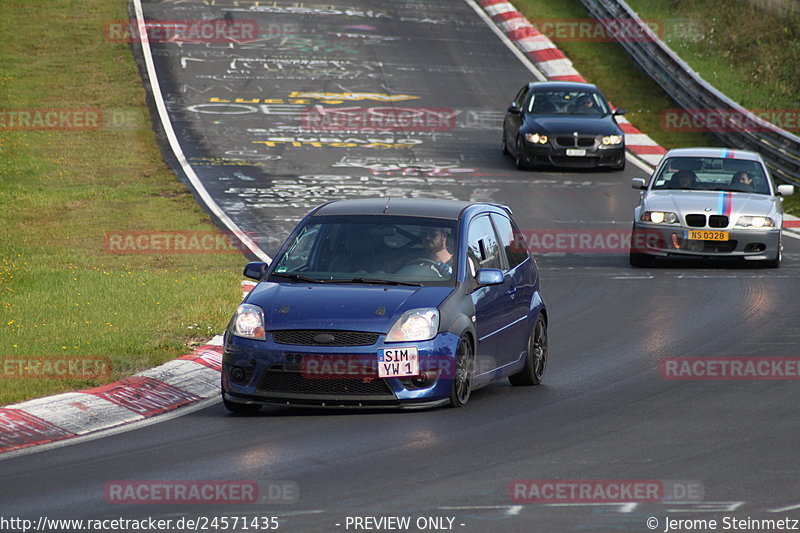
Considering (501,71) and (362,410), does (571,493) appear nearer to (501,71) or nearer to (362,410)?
(362,410)

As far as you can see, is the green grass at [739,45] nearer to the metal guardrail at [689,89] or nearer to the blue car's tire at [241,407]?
the metal guardrail at [689,89]

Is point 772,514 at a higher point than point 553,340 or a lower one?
higher

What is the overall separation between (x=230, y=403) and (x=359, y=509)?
3.15 m

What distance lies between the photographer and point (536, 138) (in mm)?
29188

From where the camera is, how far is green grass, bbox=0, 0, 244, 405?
42.8ft

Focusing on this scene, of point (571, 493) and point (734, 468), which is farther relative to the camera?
point (734, 468)

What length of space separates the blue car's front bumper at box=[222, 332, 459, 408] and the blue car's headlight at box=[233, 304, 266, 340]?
6cm

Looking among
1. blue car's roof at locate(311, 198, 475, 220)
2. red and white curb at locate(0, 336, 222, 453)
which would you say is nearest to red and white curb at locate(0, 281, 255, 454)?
red and white curb at locate(0, 336, 222, 453)

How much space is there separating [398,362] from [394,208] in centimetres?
178

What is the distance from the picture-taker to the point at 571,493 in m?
7.88

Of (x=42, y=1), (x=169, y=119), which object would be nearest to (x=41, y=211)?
(x=169, y=119)

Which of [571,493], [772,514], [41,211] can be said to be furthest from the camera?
[41,211]

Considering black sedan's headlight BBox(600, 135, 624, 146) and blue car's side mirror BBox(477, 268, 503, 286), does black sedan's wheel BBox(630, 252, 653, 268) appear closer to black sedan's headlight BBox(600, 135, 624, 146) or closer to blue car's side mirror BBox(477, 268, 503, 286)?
black sedan's headlight BBox(600, 135, 624, 146)

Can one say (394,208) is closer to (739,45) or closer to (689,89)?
(689,89)
